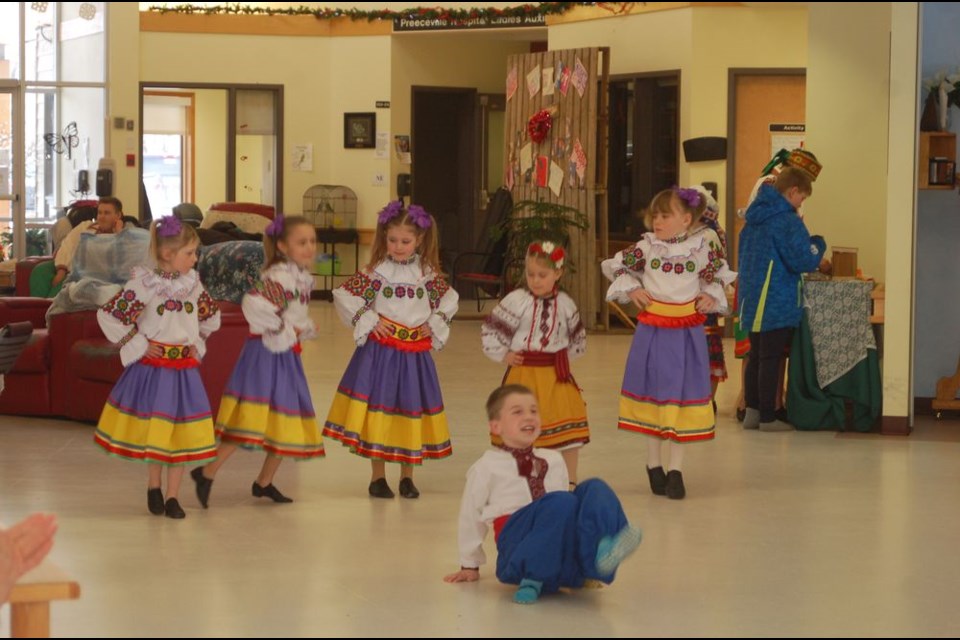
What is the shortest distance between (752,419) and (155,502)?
379cm

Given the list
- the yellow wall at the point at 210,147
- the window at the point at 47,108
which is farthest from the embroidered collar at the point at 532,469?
the yellow wall at the point at 210,147

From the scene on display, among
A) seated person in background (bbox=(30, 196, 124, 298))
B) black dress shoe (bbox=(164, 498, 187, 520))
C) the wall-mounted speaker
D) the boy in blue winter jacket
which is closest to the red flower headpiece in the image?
black dress shoe (bbox=(164, 498, 187, 520))

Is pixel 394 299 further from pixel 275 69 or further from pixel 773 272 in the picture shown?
pixel 275 69

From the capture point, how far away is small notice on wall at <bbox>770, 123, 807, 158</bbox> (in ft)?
44.0

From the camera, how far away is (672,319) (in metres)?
6.68

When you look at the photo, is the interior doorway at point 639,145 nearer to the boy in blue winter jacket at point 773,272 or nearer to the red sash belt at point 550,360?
A: the boy in blue winter jacket at point 773,272

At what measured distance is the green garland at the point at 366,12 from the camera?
15.9 metres

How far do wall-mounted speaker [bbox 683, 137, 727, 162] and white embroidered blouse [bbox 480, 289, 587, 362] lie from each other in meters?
7.26

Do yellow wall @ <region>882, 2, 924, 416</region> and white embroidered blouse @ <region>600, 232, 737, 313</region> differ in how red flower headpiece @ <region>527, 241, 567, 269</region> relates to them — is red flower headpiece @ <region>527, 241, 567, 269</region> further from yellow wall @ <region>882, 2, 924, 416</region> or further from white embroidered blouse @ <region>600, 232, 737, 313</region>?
yellow wall @ <region>882, 2, 924, 416</region>

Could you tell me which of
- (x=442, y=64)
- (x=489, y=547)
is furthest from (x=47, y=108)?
(x=489, y=547)

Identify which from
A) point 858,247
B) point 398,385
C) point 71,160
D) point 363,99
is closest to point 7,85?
point 71,160

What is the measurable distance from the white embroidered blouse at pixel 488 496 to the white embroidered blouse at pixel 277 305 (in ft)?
5.23

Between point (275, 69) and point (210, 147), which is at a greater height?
point (275, 69)

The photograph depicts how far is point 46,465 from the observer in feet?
23.9
